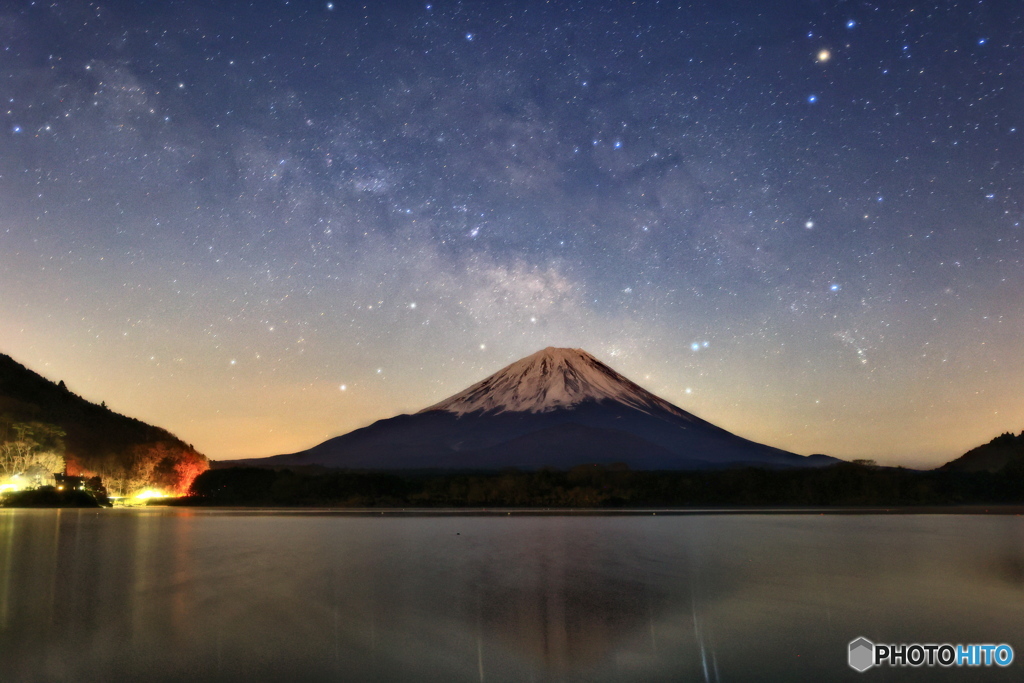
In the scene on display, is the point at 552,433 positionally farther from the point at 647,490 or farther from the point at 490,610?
the point at 490,610

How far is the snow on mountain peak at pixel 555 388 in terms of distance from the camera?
168625 mm

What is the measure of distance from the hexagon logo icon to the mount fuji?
132147mm

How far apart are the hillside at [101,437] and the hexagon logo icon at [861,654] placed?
75.3 m

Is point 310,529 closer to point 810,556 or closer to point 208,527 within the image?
point 208,527

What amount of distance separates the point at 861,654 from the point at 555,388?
168m

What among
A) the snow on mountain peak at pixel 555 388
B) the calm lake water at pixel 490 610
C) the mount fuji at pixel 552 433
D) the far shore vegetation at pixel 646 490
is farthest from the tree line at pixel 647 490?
the snow on mountain peak at pixel 555 388

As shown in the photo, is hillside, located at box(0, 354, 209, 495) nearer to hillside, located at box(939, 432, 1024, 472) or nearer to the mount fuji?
the mount fuji

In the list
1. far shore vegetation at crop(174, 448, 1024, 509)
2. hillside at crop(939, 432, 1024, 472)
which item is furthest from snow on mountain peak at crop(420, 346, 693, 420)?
far shore vegetation at crop(174, 448, 1024, 509)

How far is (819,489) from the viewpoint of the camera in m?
61.9

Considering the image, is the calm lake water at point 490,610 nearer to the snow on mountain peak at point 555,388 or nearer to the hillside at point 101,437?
the hillside at point 101,437

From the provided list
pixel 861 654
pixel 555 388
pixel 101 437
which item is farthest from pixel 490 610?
pixel 555 388

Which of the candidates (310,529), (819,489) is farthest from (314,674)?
(819,489)

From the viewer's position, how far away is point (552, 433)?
156 meters

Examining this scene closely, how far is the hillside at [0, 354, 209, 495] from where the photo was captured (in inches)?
2803
